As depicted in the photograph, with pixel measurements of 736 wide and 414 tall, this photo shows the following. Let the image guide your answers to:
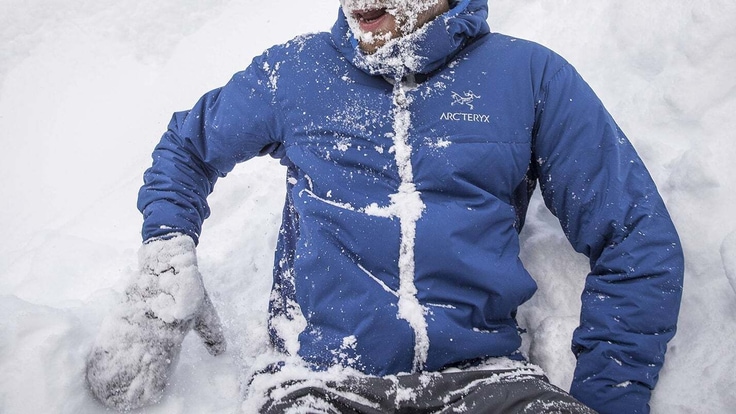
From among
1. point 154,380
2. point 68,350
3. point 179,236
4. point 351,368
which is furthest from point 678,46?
point 68,350

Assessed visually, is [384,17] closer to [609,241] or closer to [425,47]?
→ [425,47]

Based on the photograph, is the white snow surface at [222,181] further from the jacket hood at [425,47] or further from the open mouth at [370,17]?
the open mouth at [370,17]

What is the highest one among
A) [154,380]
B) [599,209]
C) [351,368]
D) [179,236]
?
[599,209]

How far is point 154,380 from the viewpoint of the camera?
1781 mm

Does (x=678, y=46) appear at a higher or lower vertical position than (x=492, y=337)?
higher

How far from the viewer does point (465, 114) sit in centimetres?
175

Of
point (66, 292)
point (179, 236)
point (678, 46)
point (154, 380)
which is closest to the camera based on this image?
point (154, 380)

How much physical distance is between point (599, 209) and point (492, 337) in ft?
1.40

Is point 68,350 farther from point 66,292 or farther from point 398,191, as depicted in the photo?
point 398,191

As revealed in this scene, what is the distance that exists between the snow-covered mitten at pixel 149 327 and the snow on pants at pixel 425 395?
1.27ft

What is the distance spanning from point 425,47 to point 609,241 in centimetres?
69

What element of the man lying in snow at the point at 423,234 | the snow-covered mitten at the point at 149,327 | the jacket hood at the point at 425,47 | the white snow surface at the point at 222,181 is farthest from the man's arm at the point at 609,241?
the snow-covered mitten at the point at 149,327

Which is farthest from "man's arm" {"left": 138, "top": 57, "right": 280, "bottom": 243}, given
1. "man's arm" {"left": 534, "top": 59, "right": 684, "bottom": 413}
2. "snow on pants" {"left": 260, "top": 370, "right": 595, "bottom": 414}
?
"man's arm" {"left": 534, "top": 59, "right": 684, "bottom": 413}

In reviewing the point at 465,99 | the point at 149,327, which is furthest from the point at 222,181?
the point at 465,99
